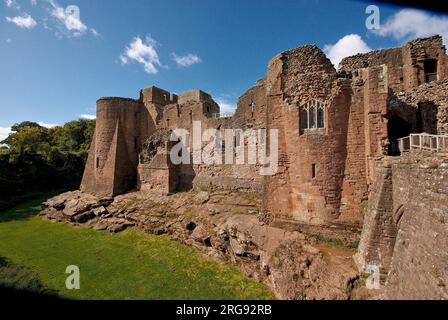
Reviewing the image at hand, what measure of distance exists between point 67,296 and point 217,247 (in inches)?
280

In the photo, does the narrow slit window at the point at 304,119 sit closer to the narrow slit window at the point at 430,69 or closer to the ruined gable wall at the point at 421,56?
the ruined gable wall at the point at 421,56

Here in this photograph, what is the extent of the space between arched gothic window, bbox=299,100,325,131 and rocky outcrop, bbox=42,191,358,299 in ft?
17.4

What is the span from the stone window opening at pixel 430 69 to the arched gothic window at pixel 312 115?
1146 cm

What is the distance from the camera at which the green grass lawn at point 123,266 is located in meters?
10.1

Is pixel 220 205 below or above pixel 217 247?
above

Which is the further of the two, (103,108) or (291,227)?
(103,108)

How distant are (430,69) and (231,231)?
59.7 feet

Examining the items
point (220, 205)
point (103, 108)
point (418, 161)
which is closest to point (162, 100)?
point (103, 108)

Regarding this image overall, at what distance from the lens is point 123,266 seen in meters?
12.6

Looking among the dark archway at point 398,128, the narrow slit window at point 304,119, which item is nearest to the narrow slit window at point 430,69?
the dark archway at point 398,128

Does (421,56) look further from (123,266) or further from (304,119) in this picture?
(123,266)

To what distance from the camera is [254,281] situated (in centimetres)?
1066

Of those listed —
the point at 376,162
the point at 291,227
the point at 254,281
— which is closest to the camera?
the point at 376,162
